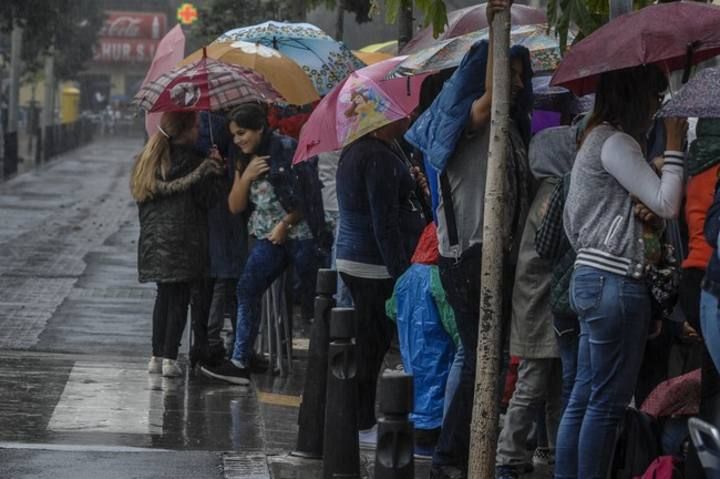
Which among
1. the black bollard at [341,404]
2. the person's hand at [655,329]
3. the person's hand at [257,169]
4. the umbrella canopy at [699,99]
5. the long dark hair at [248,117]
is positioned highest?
the umbrella canopy at [699,99]

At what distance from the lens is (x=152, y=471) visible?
8086mm

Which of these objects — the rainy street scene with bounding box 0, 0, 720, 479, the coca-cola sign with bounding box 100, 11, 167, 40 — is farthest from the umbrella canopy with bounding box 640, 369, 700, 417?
the coca-cola sign with bounding box 100, 11, 167, 40

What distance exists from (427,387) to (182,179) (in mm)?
2917

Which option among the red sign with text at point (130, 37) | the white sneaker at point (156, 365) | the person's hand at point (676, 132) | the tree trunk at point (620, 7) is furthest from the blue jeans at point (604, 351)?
the red sign with text at point (130, 37)

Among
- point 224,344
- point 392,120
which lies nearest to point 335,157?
point 224,344

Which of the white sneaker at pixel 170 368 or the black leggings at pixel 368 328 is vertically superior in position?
the black leggings at pixel 368 328

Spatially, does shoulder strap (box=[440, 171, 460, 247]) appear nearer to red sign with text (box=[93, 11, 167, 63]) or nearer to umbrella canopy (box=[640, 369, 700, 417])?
umbrella canopy (box=[640, 369, 700, 417])

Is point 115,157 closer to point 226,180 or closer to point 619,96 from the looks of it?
point 226,180

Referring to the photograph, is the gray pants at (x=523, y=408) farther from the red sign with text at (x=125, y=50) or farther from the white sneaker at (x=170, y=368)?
the red sign with text at (x=125, y=50)

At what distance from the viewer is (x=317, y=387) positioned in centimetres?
852

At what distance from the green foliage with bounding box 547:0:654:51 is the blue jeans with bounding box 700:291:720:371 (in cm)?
173

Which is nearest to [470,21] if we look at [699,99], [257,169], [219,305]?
[257,169]

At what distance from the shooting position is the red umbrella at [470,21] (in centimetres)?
1081

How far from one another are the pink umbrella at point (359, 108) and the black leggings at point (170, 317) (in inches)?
65.7
